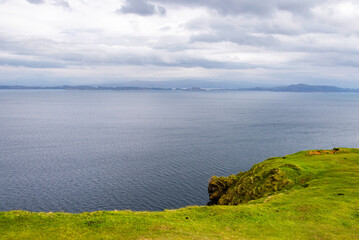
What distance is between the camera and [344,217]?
2889cm

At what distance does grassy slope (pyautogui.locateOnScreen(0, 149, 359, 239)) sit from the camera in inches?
875

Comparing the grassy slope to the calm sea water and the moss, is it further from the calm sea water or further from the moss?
the calm sea water

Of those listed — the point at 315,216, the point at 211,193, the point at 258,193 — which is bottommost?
the point at 211,193

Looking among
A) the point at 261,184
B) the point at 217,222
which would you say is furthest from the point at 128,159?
the point at 217,222

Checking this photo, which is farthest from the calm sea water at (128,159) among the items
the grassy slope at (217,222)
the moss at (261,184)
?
the grassy slope at (217,222)

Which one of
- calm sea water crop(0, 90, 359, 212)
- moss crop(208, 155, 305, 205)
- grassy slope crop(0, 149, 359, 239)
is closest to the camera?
grassy slope crop(0, 149, 359, 239)

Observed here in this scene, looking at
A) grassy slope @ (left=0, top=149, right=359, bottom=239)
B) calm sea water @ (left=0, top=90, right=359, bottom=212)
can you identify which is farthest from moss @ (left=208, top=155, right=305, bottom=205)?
calm sea water @ (left=0, top=90, right=359, bottom=212)

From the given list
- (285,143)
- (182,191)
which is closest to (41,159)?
(182,191)

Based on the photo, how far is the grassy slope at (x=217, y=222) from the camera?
22.2m

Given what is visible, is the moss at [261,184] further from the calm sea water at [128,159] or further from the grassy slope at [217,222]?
the calm sea water at [128,159]

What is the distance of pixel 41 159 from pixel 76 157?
12029mm

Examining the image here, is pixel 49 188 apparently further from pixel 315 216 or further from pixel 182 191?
pixel 315 216

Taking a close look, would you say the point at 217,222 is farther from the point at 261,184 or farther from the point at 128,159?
the point at 128,159

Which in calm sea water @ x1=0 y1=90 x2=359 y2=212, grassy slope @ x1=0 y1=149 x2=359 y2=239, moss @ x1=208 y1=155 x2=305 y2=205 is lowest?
calm sea water @ x1=0 y1=90 x2=359 y2=212
